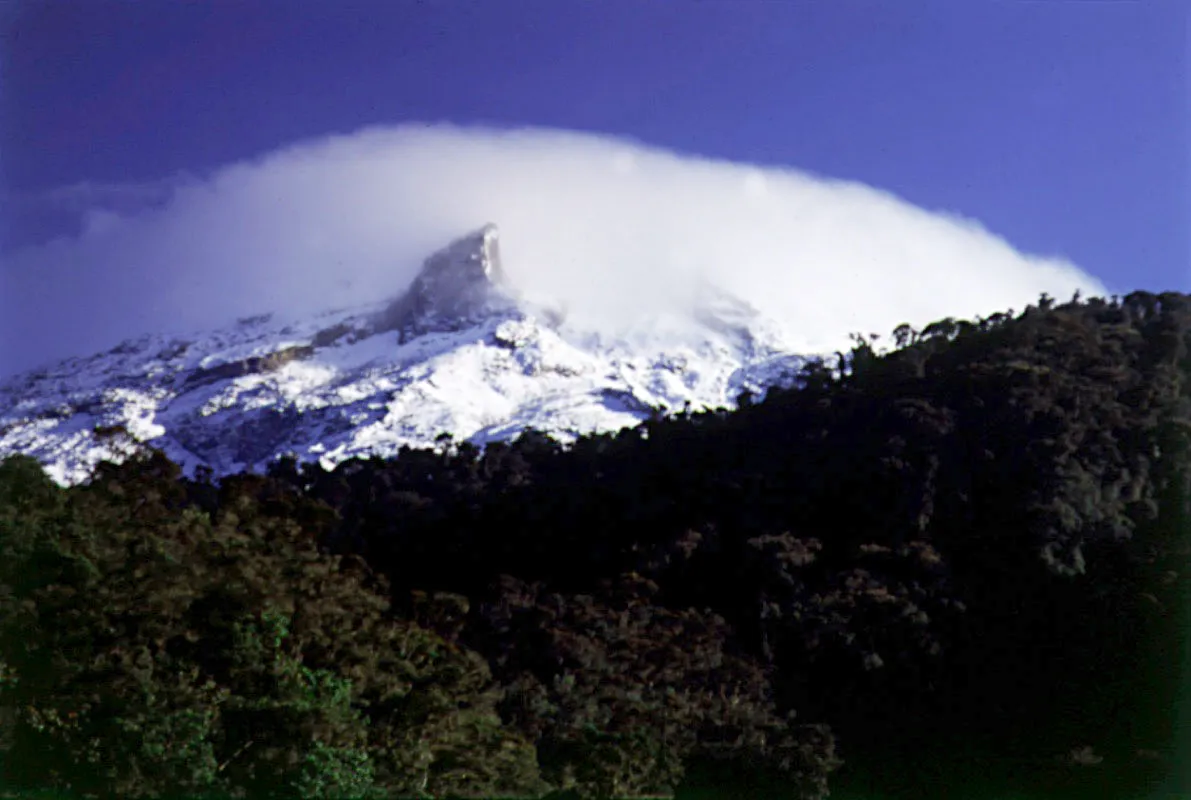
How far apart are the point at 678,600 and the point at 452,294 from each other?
129 metres

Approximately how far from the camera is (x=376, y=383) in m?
115

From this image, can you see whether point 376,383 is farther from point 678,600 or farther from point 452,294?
point 678,600

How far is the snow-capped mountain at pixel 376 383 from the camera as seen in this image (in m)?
106

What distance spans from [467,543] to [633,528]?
373cm

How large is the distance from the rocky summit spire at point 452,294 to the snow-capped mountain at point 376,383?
0.27 m

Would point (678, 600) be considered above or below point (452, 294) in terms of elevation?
below

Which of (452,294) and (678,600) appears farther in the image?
(452,294)

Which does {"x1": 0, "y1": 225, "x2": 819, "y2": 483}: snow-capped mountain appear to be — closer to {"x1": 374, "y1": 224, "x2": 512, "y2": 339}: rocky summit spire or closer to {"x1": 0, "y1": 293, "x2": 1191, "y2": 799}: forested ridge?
{"x1": 374, "y1": 224, "x2": 512, "y2": 339}: rocky summit spire

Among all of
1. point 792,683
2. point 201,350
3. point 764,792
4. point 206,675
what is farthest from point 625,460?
point 201,350

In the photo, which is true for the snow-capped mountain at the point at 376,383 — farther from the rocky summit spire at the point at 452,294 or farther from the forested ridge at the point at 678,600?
the forested ridge at the point at 678,600

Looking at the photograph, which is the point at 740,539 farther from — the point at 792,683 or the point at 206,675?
the point at 206,675

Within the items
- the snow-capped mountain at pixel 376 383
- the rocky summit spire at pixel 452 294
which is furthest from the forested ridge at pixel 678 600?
the rocky summit spire at pixel 452 294

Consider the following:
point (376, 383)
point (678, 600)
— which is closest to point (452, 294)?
point (376, 383)

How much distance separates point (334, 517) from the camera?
775 inches
